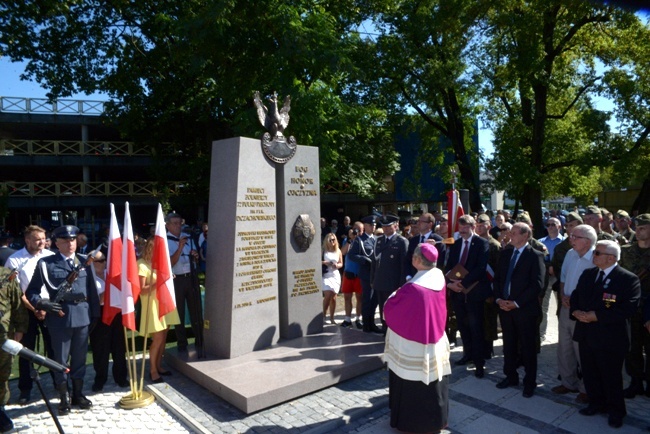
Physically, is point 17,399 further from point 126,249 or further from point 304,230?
point 304,230

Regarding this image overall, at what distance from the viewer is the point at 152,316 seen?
613 cm

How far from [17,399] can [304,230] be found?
4.58 metres

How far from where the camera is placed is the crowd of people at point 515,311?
4590mm

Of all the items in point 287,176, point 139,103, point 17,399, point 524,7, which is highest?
point 524,7

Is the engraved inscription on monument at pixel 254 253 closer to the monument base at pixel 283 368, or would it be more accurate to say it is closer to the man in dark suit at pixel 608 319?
the monument base at pixel 283 368

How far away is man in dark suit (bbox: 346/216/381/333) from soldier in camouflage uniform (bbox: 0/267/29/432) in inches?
208

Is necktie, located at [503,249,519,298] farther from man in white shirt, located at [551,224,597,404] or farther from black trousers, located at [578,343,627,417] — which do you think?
black trousers, located at [578,343,627,417]

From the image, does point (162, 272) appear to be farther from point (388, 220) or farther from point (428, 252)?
point (388, 220)

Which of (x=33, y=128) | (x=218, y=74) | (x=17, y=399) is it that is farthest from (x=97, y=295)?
(x=33, y=128)

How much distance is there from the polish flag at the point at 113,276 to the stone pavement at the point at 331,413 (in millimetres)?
1195

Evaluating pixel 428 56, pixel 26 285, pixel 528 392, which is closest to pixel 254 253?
pixel 26 285

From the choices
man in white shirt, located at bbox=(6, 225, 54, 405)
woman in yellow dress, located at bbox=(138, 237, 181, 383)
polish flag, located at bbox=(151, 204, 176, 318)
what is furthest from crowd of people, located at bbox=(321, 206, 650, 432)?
man in white shirt, located at bbox=(6, 225, 54, 405)

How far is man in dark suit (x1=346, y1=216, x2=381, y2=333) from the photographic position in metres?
8.34

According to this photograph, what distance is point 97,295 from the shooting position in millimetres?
5727
